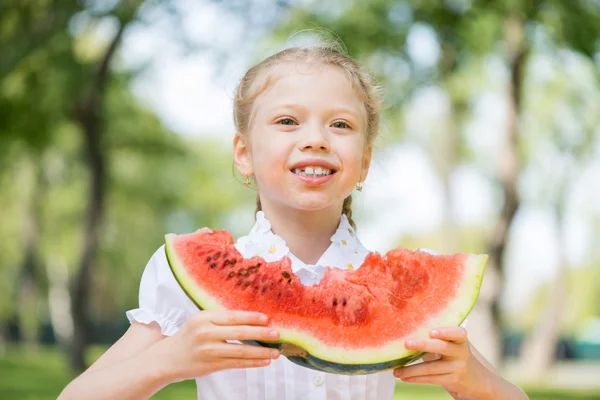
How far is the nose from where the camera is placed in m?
1.94

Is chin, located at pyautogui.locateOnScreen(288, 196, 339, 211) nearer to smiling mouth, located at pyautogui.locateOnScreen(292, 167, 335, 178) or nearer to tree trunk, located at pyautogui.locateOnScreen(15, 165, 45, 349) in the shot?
smiling mouth, located at pyautogui.locateOnScreen(292, 167, 335, 178)

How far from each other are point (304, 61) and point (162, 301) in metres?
0.79

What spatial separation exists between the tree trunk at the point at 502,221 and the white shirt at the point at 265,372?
988 cm

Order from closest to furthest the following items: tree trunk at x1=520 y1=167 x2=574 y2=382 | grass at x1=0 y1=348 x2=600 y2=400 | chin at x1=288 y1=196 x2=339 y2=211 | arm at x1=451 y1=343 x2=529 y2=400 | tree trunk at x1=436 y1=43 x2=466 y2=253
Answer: arm at x1=451 y1=343 x2=529 y2=400 → chin at x1=288 y1=196 x2=339 y2=211 → grass at x1=0 y1=348 x2=600 y2=400 → tree trunk at x1=436 y1=43 x2=466 y2=253 → tree trunk at x1=520 y1=167 x2=574 y2=382

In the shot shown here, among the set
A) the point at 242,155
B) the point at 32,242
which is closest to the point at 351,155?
the point at 242,155

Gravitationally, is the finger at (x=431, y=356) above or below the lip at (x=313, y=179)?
below

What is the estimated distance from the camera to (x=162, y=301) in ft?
6.51

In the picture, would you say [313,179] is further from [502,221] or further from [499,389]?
[502,221]

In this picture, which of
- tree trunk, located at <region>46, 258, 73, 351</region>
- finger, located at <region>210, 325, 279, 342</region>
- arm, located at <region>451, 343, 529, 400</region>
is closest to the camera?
finger, located at <region>210, 325, 279, 342</region>

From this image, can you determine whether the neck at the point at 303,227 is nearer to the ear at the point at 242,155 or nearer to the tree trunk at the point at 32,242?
the ear at the point at 242,155

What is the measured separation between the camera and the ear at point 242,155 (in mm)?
2279

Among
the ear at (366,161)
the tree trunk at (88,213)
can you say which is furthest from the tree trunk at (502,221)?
the ear at (366,161)

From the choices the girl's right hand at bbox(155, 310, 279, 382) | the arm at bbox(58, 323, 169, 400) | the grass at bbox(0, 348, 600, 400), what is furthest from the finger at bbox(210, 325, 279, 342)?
the grass at bbox(0, 348, 600, 400)

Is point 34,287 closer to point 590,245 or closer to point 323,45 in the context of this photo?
point 323,45
